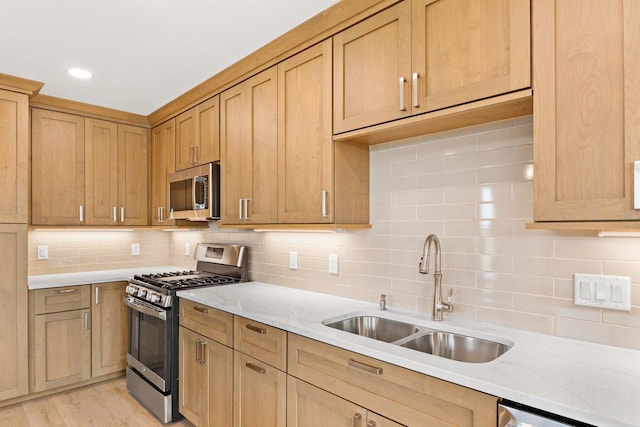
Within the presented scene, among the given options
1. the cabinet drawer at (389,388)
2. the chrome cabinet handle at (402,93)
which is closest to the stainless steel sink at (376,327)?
the cabinet drawer at (389,388)

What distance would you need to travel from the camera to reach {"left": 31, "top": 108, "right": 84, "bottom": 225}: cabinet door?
320 cm

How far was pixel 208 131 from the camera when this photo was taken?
2.98m

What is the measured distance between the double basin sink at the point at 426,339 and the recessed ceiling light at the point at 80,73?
7.76 feet

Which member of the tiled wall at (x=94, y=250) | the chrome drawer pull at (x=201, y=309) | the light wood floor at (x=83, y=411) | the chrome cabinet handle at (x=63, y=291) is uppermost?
the tiled wall at (x=94, y=250)

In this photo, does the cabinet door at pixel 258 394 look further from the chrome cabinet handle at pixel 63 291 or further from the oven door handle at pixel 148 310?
the chrome cabinet handle at pixel 63 291

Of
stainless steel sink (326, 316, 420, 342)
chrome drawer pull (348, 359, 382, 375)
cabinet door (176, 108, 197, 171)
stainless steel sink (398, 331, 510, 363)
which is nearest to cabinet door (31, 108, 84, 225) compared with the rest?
cabinet door (176, 108, 197, 171)

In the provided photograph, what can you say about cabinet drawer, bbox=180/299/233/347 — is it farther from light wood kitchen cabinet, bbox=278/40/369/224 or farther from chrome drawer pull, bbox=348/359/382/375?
chrome drawer pull, bbox=348/359/382/375

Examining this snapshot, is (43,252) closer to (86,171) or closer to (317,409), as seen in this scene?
(86,171)

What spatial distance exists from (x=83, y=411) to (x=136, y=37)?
2.62 metres

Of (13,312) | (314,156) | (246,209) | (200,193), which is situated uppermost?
(314,156)

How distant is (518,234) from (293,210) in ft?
3.87

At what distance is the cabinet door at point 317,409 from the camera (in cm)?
153

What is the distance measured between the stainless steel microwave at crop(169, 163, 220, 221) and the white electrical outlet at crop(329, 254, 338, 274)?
0.99 meters

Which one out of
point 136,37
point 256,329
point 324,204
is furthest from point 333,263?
point 136,37
